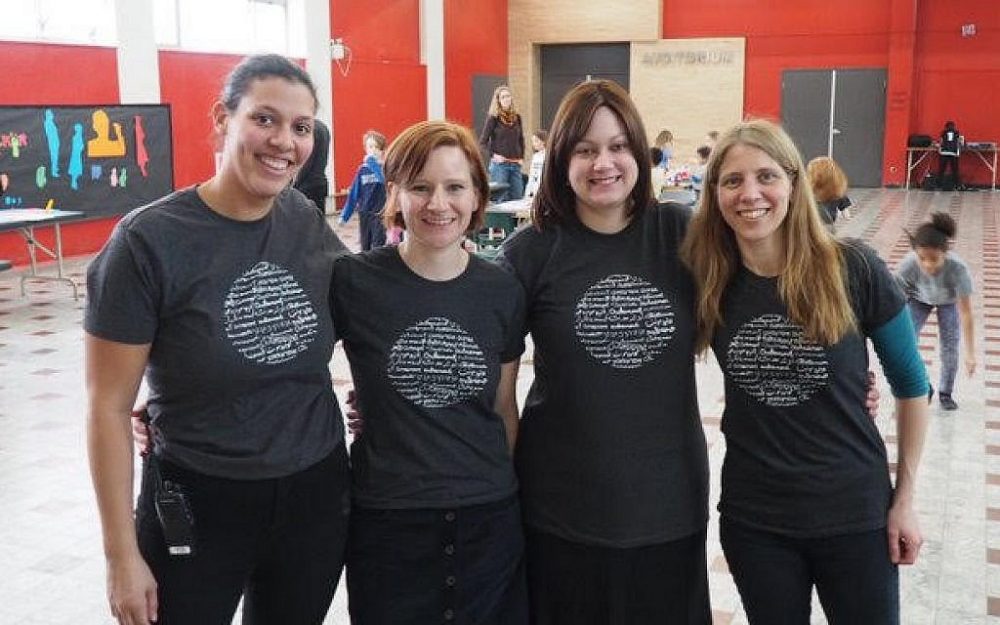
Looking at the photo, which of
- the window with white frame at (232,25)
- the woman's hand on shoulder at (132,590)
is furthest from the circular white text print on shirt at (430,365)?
the window with white frame at (232,25)

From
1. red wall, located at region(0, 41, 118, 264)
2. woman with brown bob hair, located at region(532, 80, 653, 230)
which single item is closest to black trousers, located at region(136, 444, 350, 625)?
woman with brown bob hair, located at region(532, 80, 653, 230)

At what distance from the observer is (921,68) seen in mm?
20953

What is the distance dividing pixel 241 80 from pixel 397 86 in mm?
17283

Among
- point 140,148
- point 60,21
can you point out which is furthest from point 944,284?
point 60,21

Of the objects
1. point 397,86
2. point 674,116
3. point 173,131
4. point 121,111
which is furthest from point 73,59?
point 674,116

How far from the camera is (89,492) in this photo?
4.93m

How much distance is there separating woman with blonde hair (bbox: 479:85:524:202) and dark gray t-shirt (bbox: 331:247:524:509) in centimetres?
1153

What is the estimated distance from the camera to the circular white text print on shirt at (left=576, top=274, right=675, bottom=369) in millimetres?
2225

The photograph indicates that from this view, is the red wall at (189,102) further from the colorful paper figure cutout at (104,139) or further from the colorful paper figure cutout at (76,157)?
the colorful paper figure cutout at (76,157)

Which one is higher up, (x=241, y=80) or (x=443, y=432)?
(x=241, y=80)

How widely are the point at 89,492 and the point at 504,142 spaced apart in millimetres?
9764

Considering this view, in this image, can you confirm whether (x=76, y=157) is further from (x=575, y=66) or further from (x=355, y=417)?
(x=575, y=66)

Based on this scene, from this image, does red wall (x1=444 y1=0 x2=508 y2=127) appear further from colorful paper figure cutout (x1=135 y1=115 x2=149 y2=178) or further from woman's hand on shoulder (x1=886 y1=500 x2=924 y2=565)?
woman's hand on shoulder (x1=886 y1=500 x2=924 y2=565)

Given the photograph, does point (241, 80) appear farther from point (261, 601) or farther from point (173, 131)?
point (173, 131)
